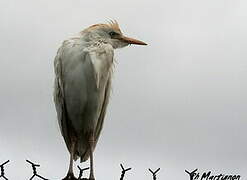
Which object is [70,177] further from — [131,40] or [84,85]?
[131,40]

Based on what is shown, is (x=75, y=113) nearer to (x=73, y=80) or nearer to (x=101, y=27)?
(x=73, y=80)

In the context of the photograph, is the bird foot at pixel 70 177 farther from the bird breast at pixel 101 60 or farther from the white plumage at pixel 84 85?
the bird breast at pixel 101 60

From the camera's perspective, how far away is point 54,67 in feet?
16.6

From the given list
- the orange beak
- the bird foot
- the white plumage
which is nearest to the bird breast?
the white plumage

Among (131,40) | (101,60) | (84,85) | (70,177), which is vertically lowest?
Result: (70,177)

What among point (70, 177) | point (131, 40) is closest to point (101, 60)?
point (131, 40)

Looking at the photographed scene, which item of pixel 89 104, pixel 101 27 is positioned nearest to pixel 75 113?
pixel 89 104

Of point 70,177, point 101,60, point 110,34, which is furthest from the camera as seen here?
point 110,34

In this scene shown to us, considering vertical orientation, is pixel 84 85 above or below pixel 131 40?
below

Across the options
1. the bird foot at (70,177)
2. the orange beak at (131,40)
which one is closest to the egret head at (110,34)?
the orange beak at (131,40)

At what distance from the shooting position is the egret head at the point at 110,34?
5.14m

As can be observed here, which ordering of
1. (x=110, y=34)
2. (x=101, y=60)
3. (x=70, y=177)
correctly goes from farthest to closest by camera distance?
(x=110, y=34)
(x=101, y=60)
(x=70, y=177)

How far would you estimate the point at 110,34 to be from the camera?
5316 mm

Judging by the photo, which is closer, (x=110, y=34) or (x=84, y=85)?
(x=84, y=85)
